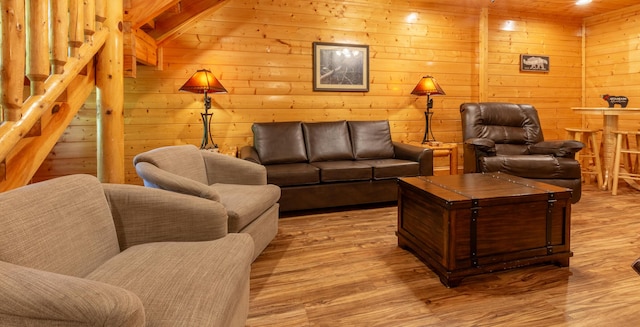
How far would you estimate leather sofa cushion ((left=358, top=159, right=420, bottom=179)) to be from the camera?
3.67 metres

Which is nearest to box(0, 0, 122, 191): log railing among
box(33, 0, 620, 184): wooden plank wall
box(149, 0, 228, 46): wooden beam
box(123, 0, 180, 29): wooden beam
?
box(123, 0, 180, 29): wooden beam

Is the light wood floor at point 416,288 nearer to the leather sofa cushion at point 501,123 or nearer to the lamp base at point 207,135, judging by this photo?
the lamp base at point 207,135

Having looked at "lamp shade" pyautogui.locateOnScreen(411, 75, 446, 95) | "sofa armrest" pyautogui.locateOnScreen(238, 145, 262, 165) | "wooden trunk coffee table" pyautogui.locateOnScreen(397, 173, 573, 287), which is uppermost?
"lamp shade" pyautogui.locateOnScreen(411, 75, 446, 95)

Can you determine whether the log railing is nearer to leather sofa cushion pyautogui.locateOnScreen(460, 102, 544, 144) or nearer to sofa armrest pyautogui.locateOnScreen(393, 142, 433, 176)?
sofa armrest pyautogui.locateOnScreen(393, 142, 433, 176)

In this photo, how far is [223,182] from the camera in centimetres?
285

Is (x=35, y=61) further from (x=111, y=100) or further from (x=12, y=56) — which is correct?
(x=111, y=100)

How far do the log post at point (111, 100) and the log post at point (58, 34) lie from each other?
1.79 feet

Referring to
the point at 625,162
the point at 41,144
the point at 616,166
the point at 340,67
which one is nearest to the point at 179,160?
the point at 41,144

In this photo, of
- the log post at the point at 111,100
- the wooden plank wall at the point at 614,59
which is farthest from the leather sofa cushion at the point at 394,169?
the wooden plank wall at the point at 614,59

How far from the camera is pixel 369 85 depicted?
184 inches

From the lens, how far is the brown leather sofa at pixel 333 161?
137 inches

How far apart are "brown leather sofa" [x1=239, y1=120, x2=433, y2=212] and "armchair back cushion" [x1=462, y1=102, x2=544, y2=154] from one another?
0.90 metres

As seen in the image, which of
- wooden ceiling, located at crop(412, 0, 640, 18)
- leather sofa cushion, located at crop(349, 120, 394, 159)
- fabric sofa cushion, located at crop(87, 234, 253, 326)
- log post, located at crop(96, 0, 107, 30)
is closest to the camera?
fabric sofa cushion, located at crop(87, 234, 253, 326)

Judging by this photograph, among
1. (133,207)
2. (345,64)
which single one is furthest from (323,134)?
(133,207)
